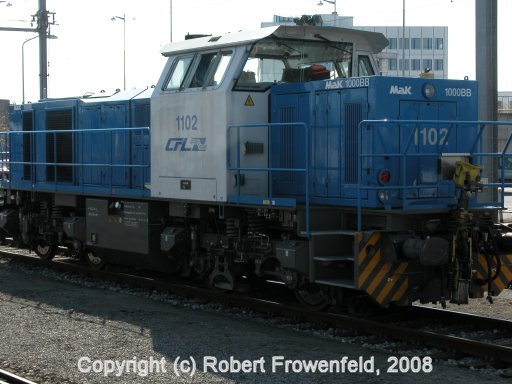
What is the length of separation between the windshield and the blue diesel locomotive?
0.7 inches

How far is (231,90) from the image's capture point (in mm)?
10594

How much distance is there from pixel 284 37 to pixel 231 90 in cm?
107

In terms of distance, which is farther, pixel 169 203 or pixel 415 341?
pixel 169 203

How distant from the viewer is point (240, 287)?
1167 centimetres

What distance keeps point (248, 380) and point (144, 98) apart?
278 inches

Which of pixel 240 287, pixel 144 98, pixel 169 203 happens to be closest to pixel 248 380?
pixel 240 287

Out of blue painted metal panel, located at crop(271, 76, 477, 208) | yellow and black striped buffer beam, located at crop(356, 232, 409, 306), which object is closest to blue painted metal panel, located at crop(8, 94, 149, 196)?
blue painted metal panel, located at crop(271, 76, 477, 208)

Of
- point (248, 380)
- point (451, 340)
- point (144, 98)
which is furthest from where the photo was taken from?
point (144, 98)

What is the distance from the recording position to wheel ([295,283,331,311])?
33.2ft

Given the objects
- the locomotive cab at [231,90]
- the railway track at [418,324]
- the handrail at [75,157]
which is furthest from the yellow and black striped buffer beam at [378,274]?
the handrail at [75,157]

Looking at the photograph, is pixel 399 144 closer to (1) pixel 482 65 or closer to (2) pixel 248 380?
(2) pixel 248 380

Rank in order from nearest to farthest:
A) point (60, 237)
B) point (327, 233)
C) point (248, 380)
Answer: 1. point (248, 380)
2. point (327, 233)
3. point (60, 237)

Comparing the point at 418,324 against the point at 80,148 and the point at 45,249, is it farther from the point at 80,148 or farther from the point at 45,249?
the point at 45,249

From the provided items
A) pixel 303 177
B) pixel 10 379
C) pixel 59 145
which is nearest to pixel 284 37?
pixel 303 177
